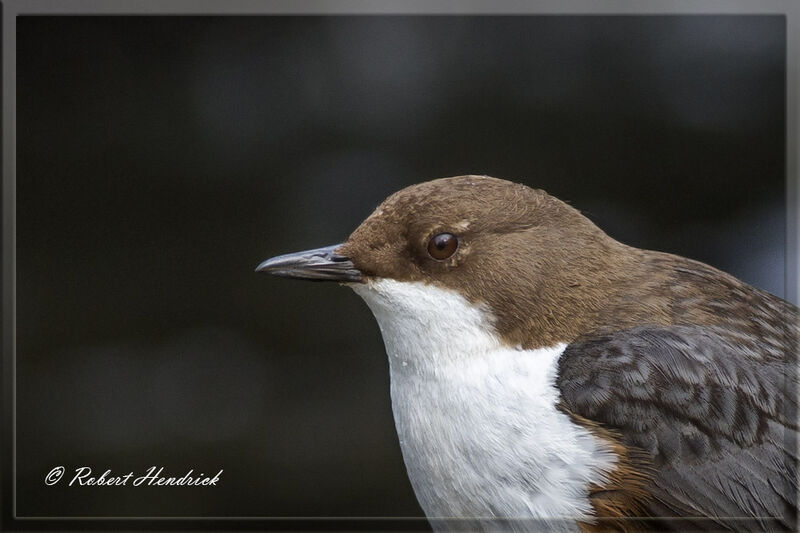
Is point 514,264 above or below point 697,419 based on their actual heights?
above

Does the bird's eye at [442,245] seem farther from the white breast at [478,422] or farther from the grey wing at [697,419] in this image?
the grey wing at [697,419]

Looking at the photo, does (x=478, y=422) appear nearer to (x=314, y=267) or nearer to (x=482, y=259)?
(x=482, y=259)

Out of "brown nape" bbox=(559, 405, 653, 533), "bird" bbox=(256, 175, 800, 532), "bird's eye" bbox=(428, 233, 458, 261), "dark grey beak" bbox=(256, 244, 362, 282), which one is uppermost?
"bird's eye" bbox=(428, 233, 458, 261)

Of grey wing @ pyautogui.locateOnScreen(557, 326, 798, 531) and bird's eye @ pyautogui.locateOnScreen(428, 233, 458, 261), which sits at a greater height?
bird's eye @ pyautogui.locateOnScreen(428, 233, 458, 261)

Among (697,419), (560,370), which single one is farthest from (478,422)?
(697,419)

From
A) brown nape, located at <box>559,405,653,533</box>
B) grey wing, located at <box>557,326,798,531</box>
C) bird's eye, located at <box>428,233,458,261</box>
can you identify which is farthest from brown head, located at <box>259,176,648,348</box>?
brown nape, located at <box>559,405,653,533</box>

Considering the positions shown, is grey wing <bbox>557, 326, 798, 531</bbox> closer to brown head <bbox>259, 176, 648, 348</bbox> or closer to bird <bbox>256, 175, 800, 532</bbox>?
bird <bbox>256, 175, 800, 532</bbox>
